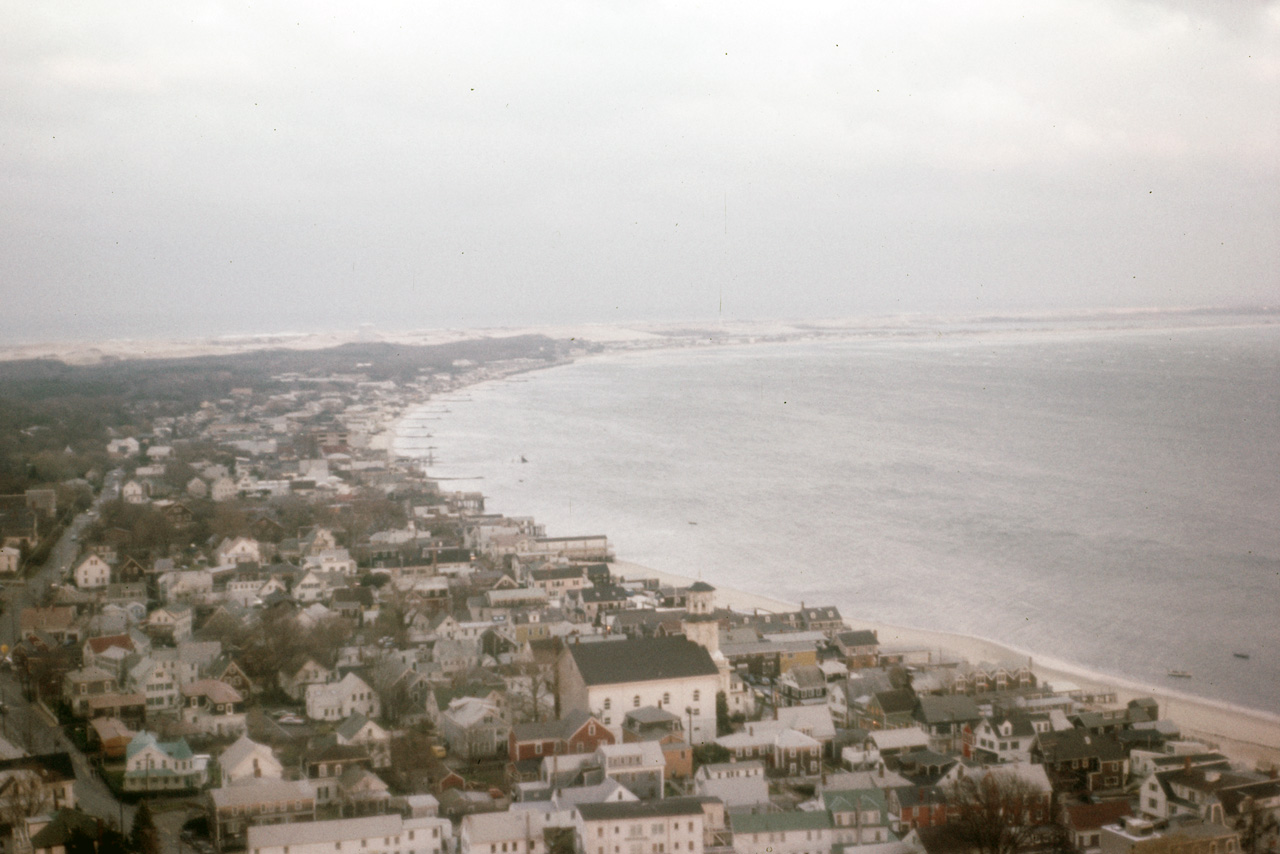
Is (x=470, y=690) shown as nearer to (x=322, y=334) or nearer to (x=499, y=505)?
(x=499, y=505)

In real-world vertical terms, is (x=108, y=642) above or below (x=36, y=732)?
above

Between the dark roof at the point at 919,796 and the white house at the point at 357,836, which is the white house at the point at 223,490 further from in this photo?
the dark roof at the point at 919,796

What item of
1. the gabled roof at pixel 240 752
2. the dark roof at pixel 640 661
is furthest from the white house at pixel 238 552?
the gabled roof at pixel 240 752

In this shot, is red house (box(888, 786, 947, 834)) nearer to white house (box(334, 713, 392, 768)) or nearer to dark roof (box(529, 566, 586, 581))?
white house (box(334, 713, 392, 768))

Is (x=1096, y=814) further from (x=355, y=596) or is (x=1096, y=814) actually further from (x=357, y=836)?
(x=355, y=596)

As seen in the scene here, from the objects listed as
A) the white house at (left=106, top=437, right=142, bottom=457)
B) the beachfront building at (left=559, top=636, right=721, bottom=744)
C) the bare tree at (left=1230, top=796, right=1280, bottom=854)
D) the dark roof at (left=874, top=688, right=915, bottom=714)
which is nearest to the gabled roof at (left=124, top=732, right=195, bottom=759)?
the beachfront building at (left=559, top=636, right=721, bottom=744)

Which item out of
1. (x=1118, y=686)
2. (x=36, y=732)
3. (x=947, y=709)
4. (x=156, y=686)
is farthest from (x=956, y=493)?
(x=36, y=732)
